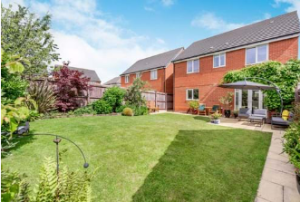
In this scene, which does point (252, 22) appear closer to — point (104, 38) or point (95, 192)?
point (104, 38)

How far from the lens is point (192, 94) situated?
49.9 feet

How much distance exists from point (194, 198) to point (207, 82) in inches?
505

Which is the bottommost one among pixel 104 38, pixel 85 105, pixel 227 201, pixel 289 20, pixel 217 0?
pixel 227 201

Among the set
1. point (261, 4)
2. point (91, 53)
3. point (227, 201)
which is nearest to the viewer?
point (227, 201)

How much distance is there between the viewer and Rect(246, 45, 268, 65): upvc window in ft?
35.8

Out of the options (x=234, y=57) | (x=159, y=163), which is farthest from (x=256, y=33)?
(x=159, y=163)

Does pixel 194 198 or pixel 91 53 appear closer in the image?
pixel 194 198

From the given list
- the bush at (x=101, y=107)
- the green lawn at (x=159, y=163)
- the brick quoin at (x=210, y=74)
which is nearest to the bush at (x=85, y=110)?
the bush at (x=101, y=107)

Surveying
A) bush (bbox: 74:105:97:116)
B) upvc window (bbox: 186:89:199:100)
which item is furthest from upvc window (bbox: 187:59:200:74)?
bush (bbox: 74:105:97:116)

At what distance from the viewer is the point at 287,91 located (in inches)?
357

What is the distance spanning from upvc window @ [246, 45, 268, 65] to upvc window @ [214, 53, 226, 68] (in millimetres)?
1801

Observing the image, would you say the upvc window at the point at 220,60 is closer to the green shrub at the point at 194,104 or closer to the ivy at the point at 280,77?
the ivy at the point at 280,77

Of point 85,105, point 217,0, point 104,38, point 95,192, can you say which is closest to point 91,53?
point 104,38

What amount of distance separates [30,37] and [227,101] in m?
13.9
